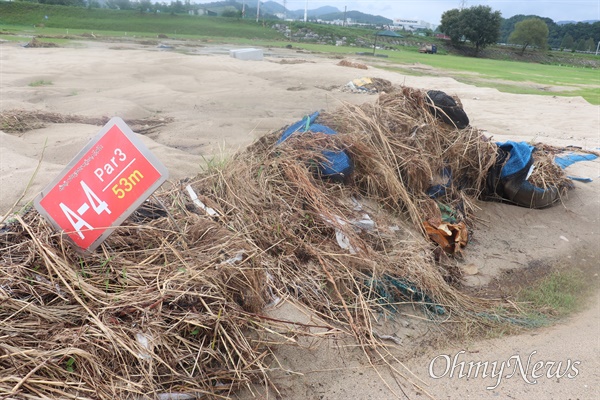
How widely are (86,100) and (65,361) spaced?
23.6 feet

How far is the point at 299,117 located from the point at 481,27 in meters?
53.4

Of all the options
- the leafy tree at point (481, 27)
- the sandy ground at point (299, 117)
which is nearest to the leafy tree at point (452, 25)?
the leafy tree at point (481, 27)

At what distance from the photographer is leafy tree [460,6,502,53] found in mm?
53312

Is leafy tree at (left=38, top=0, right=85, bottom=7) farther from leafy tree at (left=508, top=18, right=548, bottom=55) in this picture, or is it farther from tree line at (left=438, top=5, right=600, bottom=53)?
leafy tree at (left=508, top=18, right=548, bottom=55)

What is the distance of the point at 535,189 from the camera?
4602mm

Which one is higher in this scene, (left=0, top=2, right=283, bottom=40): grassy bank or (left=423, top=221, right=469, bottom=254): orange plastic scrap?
(left=0, top=2, right=283, bottom=40): grassy bank

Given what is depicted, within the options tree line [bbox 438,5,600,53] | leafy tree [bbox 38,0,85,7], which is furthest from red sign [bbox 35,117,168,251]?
tree line [bbox 438,5,600,53]

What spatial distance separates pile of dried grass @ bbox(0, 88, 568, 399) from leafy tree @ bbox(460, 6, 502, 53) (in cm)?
5564

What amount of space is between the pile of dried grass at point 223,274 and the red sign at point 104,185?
0.37 feet

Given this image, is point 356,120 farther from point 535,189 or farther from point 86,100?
point 86,100

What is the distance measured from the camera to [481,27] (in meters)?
53.3

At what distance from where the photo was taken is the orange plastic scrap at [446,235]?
3.69m

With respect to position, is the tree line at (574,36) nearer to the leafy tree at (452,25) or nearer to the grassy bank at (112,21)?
the leafy tree at (452,25)

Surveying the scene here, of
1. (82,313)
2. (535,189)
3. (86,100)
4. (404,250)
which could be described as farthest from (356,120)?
(86,100)
